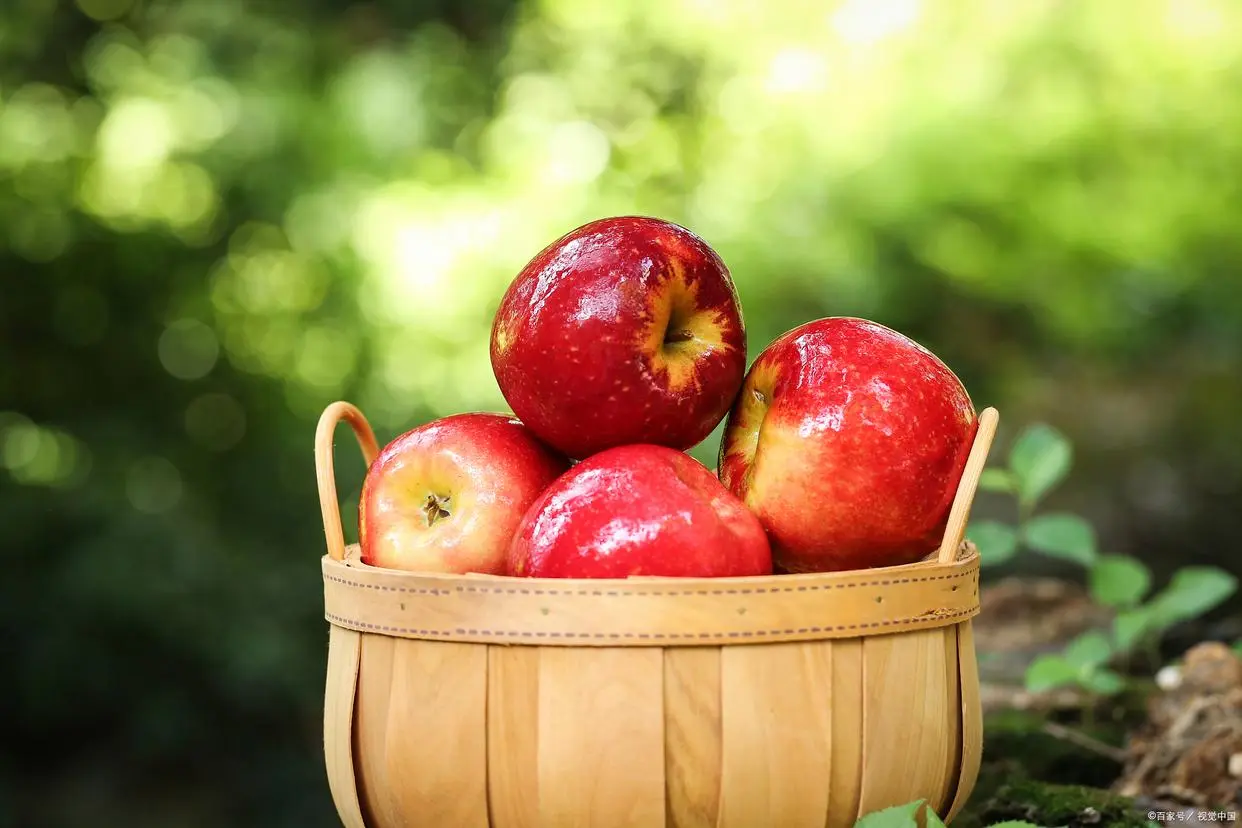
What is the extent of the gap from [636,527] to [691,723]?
0.16 meters

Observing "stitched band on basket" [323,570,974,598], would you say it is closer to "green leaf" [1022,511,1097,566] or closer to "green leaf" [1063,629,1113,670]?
"green leaf" [1063,629,1113,670]

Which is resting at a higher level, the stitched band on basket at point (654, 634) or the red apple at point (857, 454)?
the red apple at point (857, 454)

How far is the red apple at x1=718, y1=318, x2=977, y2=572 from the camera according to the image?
43.9 inches

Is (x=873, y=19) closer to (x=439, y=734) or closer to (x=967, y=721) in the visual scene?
(x=967, y=721)

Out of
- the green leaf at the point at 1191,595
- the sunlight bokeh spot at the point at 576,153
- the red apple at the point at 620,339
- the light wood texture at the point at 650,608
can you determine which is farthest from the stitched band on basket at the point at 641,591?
the sunlight bokeh spot at the point at 576,153

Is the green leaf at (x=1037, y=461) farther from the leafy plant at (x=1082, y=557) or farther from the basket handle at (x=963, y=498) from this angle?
the basket handle at (x=963, y=498)

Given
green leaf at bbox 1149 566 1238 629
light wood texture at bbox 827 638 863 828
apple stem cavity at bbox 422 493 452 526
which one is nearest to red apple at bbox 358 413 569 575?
apple stem cavity at bbox 422 493 452 526

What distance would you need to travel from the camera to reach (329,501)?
1187 millimetres

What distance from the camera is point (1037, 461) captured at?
1786mm

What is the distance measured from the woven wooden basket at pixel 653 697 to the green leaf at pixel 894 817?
46mm

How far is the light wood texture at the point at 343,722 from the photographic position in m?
1.11

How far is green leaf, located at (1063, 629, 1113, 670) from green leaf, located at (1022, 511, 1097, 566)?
0.47ft

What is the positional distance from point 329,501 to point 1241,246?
10.2ft

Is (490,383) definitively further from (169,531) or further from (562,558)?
(562,558)
